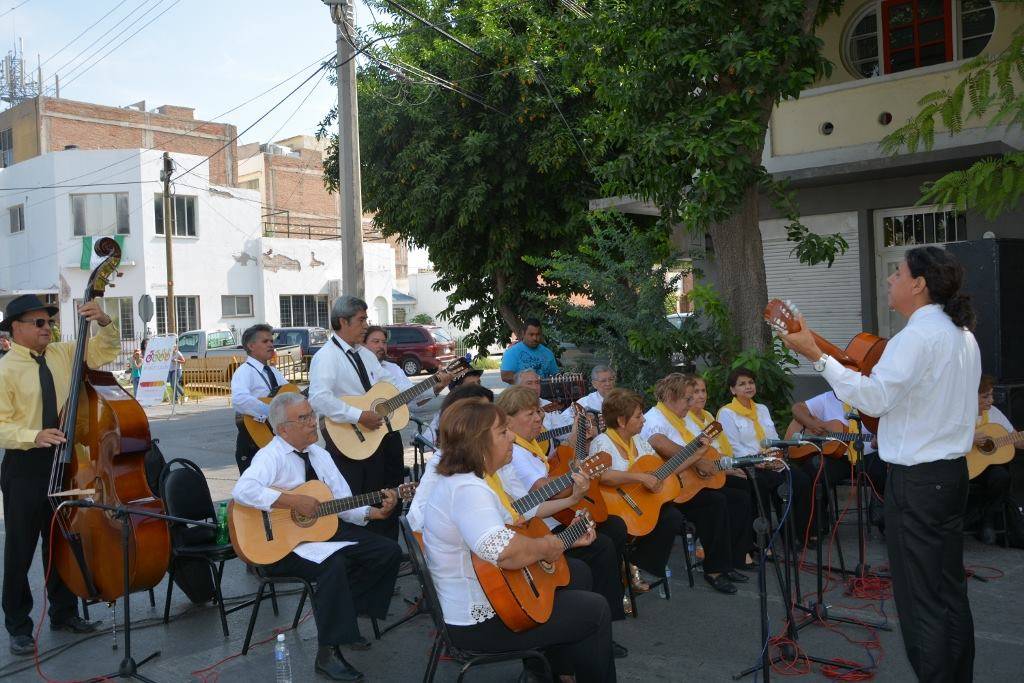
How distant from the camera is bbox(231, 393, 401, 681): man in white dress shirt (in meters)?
4.72

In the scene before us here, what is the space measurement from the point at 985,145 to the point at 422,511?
27.8 ft

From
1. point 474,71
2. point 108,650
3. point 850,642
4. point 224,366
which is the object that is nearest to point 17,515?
point 108,650

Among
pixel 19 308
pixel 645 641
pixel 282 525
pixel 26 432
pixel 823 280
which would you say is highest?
pixel 823 280

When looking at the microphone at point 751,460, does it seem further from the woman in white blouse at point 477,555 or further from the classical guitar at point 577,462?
the woman in white blouse at point 477,555

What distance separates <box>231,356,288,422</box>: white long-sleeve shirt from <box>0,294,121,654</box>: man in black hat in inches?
82.9

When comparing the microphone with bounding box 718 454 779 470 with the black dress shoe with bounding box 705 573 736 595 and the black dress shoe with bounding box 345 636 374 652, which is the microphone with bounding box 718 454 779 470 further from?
the black dress shoe with bounding box 345 636 374 652

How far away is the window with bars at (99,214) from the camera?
32625mm

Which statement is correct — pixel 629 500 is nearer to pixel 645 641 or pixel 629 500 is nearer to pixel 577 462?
pixel 577 462

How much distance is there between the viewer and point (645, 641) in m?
5.27

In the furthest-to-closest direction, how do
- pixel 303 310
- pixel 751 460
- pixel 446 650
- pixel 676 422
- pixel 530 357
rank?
pixel 303 310, pixel 530 357, pixel 676 422, pixel 751 460, pixel 446 650

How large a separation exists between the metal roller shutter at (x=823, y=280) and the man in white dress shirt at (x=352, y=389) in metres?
6.68

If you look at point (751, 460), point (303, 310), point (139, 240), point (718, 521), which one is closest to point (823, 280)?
point (718, 521)

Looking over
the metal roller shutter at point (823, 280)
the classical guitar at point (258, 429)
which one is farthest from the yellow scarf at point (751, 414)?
the metal roller shutter at point (823, 280)

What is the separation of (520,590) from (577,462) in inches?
62.5
